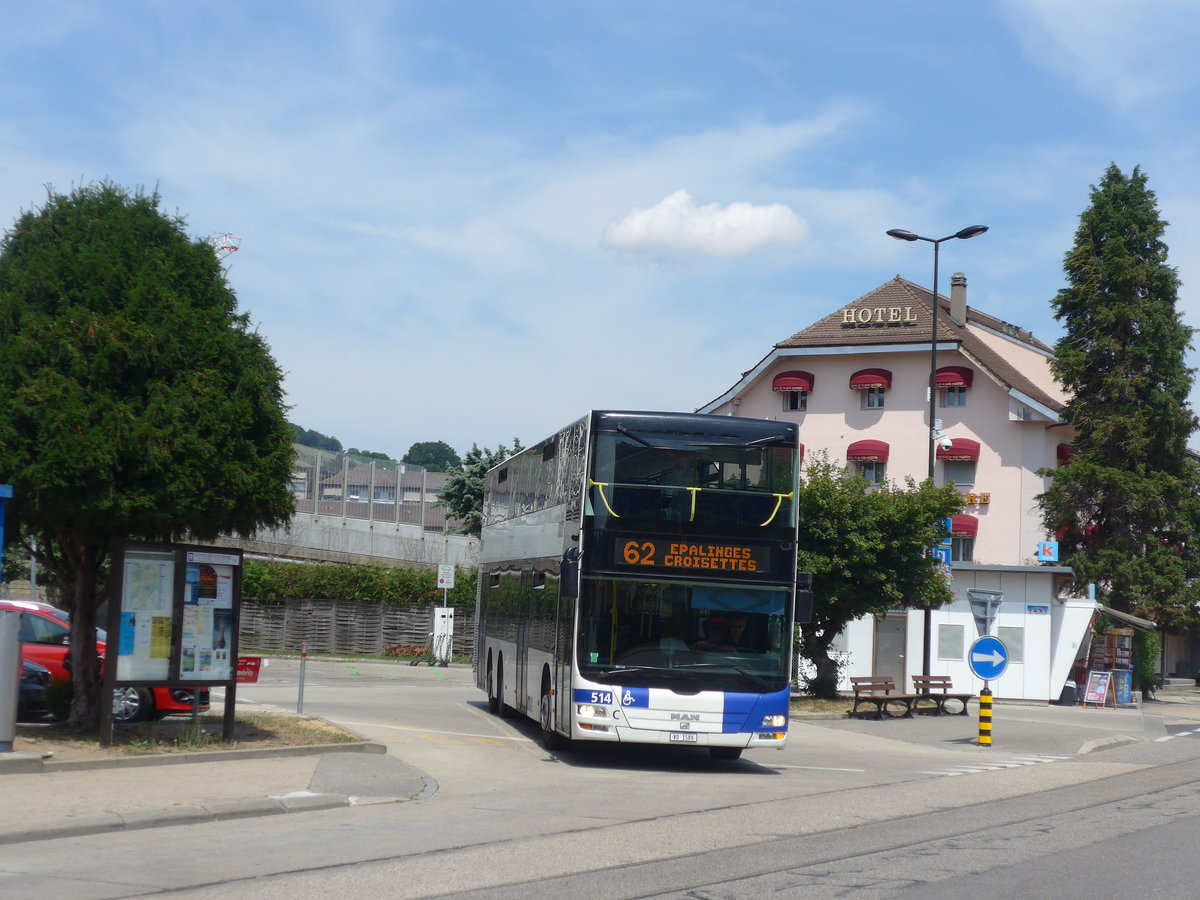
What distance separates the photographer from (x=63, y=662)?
17.9m

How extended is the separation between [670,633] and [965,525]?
1504 inches

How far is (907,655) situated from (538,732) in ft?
59.4

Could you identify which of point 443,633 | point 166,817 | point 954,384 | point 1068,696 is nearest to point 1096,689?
point 1068,696

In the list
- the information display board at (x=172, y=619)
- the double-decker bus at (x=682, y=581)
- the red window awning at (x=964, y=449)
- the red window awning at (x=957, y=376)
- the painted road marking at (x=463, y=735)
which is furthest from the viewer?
the red window awning at (x=957, y=376)

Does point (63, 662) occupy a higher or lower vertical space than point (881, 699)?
higher

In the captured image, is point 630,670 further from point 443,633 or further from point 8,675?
point 443,633

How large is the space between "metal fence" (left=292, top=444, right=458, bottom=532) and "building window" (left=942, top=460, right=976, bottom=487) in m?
21.4

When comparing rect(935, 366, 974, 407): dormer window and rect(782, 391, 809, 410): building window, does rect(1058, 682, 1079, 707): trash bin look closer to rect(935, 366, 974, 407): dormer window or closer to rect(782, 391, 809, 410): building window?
rect(935, 366, 974, 407): dormer window

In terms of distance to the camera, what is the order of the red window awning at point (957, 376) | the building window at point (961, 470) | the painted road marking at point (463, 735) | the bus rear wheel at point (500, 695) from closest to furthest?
the painted road marking at point (463, 735) → the bus rear wheel at point (500, 695) → the red window awning at point (957, 376) → the building window at point (961, 470)

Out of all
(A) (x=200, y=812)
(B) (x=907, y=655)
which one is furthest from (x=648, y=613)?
(B) (x=907, y=655)

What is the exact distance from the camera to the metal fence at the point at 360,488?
4883cm

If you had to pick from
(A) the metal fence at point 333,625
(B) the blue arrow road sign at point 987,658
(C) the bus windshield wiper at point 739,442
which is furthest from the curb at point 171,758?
(A) the metal fence at point 333,625

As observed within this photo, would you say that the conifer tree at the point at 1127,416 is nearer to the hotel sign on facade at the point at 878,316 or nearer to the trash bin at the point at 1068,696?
the hotel sign on facade at the point at 878,316

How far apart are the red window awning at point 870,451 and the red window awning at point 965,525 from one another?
14.5 ft
